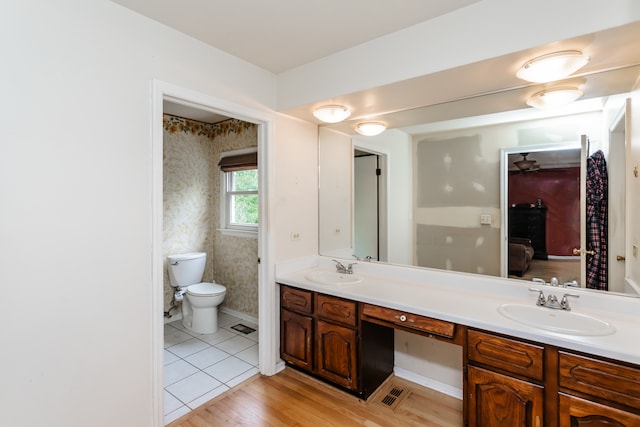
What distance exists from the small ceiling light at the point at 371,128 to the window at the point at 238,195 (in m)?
1.37

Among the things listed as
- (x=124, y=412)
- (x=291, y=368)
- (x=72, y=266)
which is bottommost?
(x=291, y=368)

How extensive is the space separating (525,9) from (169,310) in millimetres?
4012

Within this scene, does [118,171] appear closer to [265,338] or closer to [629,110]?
[265,338]

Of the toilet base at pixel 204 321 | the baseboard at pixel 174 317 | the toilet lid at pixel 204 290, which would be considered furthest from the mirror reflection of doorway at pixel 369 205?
the baseboard at pixel 174 317

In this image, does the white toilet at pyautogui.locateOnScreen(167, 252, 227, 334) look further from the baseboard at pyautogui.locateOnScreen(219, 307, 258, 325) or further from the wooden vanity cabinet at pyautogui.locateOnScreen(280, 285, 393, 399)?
the wooden vanity cabinet at pyautogui.locateOnScreen(280, 285, 393, 399)

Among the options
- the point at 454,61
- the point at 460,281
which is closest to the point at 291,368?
the point at 460,281

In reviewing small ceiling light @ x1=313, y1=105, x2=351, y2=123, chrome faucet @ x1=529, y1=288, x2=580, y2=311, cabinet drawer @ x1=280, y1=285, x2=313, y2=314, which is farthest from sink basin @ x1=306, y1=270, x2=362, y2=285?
small ceiling light @ x1=313, y1=105, x2=351, y2=123

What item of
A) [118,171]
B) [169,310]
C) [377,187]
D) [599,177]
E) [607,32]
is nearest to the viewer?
[607,32]

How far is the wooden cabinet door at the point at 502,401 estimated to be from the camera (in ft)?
4.99

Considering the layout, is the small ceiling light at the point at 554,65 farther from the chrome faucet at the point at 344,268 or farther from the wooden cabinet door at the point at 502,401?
the chrome faucet at the point at 344,268

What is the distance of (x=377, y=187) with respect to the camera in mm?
2779

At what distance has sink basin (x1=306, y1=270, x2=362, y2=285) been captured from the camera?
8.28ft

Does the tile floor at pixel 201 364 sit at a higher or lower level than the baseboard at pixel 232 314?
lower

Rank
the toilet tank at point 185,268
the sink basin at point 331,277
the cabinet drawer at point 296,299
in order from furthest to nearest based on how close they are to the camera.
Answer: the toilet tank at point 185,268
the sink basin at point 331,277
the cabinet drawer at point 296,299
